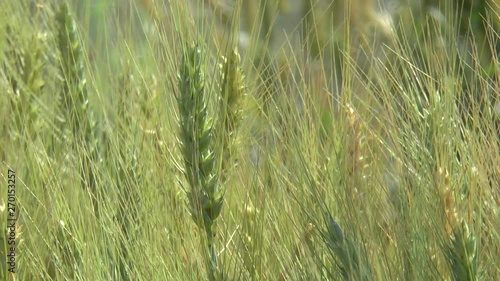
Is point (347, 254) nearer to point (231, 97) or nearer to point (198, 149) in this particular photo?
point (198, 149)

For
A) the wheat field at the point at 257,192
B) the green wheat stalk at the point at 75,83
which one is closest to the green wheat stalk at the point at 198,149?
the wheat field at the point at 257,192

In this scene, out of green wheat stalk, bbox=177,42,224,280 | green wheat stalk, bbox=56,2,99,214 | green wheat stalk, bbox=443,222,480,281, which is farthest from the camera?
green wheat stalk, bbox=56,2,99,214

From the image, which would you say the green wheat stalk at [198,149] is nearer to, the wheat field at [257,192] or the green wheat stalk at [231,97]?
the wheat field at [257,192]

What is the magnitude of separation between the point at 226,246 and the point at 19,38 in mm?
712

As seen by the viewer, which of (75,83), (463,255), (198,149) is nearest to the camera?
(463,255)

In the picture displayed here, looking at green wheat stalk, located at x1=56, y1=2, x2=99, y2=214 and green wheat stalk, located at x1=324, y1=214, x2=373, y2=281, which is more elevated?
green wheat stalk, located at x1=324, y1=214, x2=373, y2=281

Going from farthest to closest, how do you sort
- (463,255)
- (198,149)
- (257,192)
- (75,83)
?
(75,83)
(257,192)
(198,149)
(463,255)

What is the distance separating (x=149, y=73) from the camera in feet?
4.71

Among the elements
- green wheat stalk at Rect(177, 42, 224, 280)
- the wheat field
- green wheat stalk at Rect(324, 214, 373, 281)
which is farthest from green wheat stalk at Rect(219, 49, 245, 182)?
green wheat stalk at Rect(324, 214, 373, 281)

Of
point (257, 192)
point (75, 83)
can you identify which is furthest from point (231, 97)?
point (75, 83)

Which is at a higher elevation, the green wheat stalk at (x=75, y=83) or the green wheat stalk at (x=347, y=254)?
the green wheat stalk at (x=347, y=254)

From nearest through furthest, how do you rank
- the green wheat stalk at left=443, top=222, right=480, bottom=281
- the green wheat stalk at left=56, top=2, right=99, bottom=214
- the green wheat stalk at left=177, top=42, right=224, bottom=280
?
the green wheat stalk at left=443, top=222, right=480, bottom=281
the green wheat stalk at left=177, top=42, right=224, bottom=280
the green wheat stalk at left=56, top=2, right=99, bottom=214

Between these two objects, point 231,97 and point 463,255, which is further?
point 231,97

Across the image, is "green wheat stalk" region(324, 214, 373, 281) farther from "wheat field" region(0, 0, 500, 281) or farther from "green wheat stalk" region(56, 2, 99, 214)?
"green wheat stalk" region(56, 2, 99, 214)
